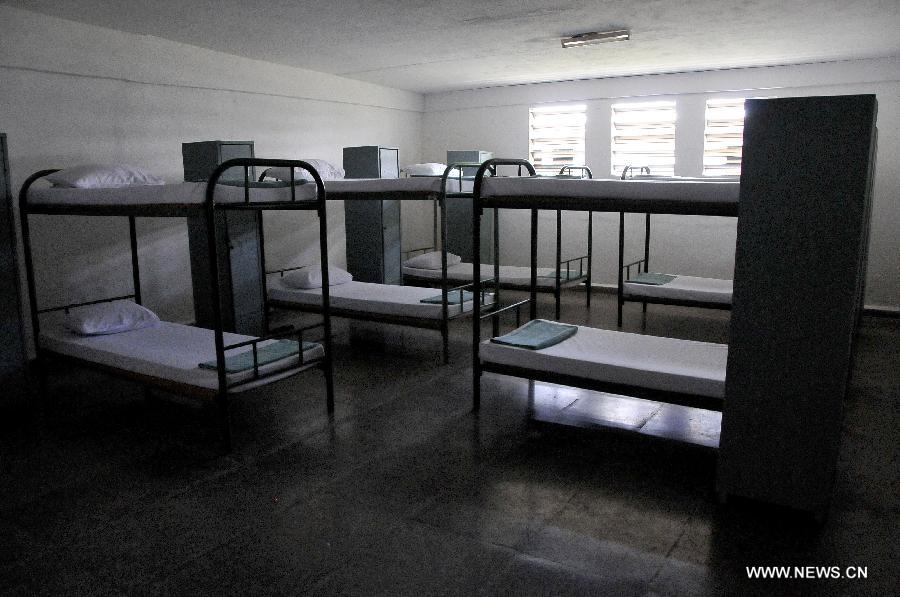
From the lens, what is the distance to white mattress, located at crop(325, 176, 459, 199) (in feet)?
18.6

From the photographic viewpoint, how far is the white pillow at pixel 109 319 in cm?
476

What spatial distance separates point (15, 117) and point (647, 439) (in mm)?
5512

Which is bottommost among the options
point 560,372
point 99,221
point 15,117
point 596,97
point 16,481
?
point 16,481

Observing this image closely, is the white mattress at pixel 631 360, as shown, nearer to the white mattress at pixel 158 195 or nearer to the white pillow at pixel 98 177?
the white mattress at pixel 158 195

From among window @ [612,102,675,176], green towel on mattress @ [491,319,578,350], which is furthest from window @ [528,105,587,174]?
green towel on mattress @ [491,319,578,350]

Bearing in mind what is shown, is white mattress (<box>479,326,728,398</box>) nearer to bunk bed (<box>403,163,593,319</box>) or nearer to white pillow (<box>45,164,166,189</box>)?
bunk bed (<box>403,163,593,319</box>)

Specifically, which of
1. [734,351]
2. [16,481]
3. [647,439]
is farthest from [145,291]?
[734,351]

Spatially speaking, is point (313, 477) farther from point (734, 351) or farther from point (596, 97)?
point (596, 97)

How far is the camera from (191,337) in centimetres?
477

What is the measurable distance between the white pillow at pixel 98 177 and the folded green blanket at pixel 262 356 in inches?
61.7

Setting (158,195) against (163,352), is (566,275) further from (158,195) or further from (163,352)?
(158,195)

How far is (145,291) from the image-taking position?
6.51m

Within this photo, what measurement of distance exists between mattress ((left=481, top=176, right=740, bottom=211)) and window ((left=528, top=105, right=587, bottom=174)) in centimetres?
527

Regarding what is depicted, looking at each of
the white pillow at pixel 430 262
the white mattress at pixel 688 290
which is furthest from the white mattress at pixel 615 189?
the white pillow at pixel 430 262
